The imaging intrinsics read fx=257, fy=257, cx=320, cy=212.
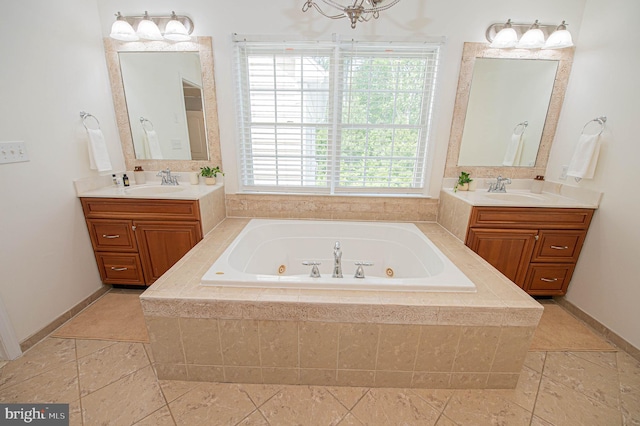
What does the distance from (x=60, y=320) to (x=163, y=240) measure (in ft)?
2.75

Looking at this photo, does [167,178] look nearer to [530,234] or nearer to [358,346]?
[358,346]

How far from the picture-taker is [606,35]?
1.85 m

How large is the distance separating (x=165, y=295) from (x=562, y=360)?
7.85 ft

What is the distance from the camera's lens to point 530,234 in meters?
1.97

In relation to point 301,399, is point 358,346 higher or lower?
higher

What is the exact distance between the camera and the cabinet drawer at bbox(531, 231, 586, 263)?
77.7 inches

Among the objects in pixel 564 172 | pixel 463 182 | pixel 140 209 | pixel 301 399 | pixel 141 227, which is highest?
pixel 564 172

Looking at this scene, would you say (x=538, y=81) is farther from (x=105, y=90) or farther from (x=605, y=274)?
(x=105, y=90)

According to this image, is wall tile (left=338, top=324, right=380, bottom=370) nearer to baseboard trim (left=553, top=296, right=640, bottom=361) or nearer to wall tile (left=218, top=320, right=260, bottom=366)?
wall tile (left=218, top=320, right=260, bottom=366)

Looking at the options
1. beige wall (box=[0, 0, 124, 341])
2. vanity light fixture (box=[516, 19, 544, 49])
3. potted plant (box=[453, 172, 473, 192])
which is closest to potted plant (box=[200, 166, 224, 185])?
beige wall (box=[0, 0, 124, 341])

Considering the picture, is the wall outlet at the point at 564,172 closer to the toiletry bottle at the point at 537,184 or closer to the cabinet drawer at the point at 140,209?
the toiletry bottle at the point at 537,184

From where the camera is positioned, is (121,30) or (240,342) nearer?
(240,342)

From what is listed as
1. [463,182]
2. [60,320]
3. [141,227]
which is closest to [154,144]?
[141,227]

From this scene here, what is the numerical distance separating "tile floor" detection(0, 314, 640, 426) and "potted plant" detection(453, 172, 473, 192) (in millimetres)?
1357
